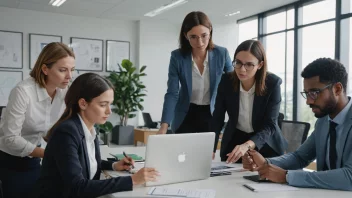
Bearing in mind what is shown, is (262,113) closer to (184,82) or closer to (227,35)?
(184,82)

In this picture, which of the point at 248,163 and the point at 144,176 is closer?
the point at 144,176

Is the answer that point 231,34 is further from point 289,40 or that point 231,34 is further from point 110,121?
point 110,121

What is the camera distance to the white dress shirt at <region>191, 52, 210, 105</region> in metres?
2.28

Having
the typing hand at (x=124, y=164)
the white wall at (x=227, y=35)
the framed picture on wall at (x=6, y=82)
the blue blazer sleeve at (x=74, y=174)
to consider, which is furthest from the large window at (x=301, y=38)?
the framed picture on wall at (x=6, y=82)

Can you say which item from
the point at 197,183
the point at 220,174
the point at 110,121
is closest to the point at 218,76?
the point at 220,174

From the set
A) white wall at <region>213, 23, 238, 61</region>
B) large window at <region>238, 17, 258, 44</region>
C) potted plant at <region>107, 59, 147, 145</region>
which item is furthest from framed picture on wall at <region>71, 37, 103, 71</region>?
large window at <region>238, 17, 258, 44</region>

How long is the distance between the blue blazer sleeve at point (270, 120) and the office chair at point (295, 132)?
1.40 feet

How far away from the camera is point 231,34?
790 cm

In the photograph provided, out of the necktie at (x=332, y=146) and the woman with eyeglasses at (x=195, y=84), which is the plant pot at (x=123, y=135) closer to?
the woman with eyeglasses at (x=195, y=84)

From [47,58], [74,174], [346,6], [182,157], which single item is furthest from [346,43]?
[74,174]

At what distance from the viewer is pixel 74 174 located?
132cm

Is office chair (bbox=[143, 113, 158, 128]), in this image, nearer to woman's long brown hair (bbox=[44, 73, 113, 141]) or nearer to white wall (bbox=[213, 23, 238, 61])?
white wall (bbox=[213, 23, 238, 61])

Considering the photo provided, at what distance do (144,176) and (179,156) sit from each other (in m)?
0.20

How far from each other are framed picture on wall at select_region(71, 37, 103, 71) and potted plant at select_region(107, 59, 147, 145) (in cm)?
52
